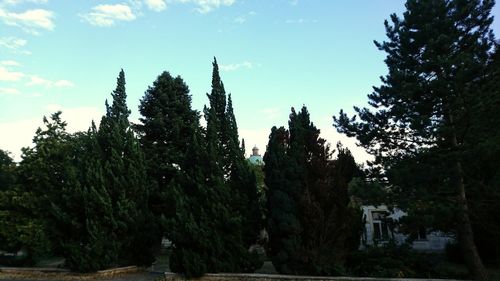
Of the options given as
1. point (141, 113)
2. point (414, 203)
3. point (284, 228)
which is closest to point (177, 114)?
point (141, 113)

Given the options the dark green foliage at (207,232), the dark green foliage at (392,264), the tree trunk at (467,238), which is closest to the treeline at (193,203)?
the dark green foliage at (207,232)

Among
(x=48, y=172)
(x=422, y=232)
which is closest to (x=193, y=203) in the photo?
(x=48, y=172)

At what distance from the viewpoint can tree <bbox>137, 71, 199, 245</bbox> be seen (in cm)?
2697

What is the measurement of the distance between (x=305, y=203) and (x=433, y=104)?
20.7ft

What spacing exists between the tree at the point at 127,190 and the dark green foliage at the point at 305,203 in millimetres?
6278

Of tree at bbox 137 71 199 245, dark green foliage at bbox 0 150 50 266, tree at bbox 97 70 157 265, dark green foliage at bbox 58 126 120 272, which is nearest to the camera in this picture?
dark green foliage at bbox 58 126 120 272

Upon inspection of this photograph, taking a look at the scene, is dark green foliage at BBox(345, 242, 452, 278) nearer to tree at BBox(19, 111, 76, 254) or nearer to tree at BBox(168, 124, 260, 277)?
tree at BBox(168, 124, 260, 277)

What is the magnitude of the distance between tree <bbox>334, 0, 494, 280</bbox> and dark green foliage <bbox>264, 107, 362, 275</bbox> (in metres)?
2.09

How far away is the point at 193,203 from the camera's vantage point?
16172mm

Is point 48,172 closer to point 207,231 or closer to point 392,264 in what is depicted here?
point 207,231

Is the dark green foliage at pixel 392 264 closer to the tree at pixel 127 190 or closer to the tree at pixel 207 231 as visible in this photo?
the tree at pixel 207 231

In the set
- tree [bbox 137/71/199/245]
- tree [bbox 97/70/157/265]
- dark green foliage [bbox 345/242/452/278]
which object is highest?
tree [bbox 137/71/199/245]

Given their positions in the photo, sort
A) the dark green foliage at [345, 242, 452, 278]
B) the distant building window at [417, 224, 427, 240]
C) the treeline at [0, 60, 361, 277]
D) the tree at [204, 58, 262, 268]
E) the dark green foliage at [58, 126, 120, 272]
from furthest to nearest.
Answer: the dark green foliage at [58, 126, 120, 272] < the tree at [204, 58, 262, 268] < the distant building window at [417, 224, 427, 240] < the treeline at [0, 60, 361, 277] < the dark green foliage at [345, 242, 452, 278]

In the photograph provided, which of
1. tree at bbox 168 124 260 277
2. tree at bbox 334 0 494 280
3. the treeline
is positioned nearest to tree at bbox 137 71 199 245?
the treeline
